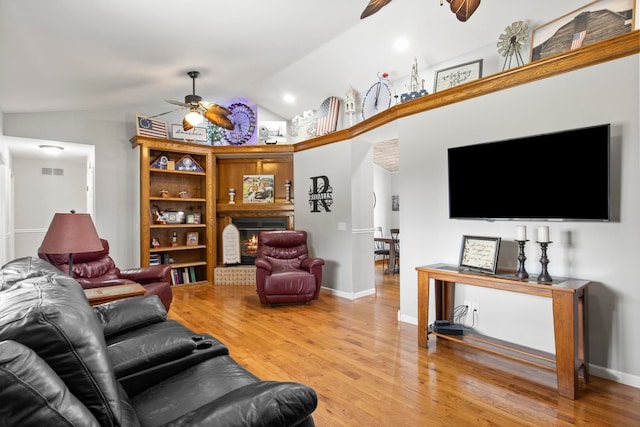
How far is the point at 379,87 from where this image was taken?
4598 millimetres

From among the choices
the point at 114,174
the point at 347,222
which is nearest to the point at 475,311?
the point at 347,222

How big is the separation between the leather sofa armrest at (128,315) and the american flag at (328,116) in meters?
3.99

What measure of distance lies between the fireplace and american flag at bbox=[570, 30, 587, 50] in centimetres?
469

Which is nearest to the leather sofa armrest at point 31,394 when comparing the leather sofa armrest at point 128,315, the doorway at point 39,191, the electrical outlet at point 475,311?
the leather sofa armrest at point 128,315

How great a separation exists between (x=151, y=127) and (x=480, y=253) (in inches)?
202

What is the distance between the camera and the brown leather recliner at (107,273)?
3748mm

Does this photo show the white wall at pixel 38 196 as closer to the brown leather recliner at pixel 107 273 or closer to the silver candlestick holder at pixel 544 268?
the brown leather recliner at pixel 107 273

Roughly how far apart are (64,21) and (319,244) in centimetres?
403

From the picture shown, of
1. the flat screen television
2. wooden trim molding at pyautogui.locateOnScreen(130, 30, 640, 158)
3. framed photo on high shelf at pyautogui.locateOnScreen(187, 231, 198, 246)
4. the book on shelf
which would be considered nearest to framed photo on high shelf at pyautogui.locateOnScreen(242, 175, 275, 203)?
framed photo on high shelf at pyautogui.locateOnScreen(187, 231, 198, 246)

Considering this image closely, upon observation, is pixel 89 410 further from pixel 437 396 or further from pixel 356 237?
pixel 356 237

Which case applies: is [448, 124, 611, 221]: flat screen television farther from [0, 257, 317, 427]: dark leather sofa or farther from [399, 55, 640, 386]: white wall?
[0, 257, 317, 427]: dark leather sofa

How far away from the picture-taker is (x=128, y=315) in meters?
1.97

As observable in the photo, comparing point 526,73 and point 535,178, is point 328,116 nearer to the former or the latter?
point 526,73

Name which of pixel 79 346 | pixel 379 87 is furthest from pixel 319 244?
pixel 79 346
